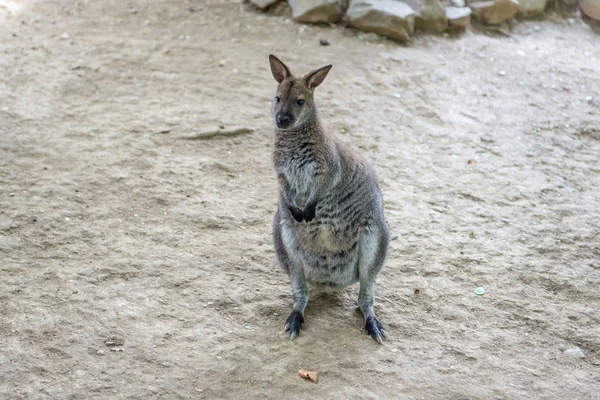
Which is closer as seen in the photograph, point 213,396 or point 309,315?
point 213,396

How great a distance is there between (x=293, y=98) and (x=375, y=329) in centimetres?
139

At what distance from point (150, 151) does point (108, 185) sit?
607mm

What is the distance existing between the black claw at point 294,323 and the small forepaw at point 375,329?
1.24 ft

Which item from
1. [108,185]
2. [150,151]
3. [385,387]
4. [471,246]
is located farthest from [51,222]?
[471,246]

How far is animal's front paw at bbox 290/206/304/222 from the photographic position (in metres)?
3.99

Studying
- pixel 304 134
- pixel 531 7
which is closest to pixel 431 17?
pixel 531 7

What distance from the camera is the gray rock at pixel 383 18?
775 cm

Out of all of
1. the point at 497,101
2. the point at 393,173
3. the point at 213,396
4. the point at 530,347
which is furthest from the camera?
the point at 497,101

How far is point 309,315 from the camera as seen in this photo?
4117 millimetres

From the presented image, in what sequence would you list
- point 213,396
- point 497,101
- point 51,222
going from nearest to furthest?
1. point 213,396
2. point 51,222
3. point 497,101

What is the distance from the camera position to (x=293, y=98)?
13.0ft

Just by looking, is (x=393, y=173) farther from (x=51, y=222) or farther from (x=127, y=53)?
(x=127, y=53)

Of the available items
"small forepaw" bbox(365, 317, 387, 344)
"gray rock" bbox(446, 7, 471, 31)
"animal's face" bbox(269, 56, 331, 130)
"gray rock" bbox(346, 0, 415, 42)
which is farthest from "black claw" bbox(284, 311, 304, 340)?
"gray rock" bbox(446, 7, 471, 31)

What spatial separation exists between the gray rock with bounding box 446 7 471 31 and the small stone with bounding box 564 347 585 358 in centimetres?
512
